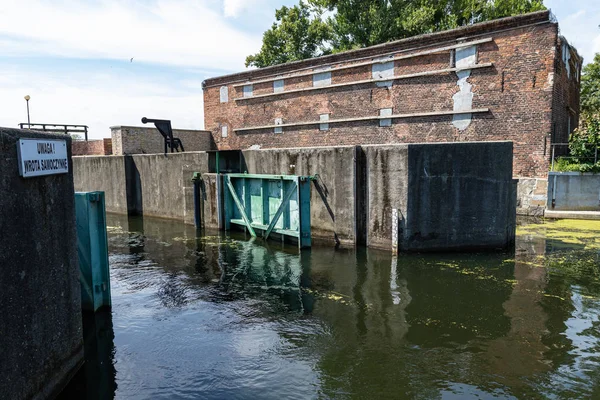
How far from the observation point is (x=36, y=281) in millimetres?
3695

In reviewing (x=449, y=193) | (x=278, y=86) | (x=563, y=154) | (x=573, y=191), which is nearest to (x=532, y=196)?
(x=573, y=191)

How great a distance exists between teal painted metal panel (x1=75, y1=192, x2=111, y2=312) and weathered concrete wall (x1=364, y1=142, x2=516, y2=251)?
5923 millimetres

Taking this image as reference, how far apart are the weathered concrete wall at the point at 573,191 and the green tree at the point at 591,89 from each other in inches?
651

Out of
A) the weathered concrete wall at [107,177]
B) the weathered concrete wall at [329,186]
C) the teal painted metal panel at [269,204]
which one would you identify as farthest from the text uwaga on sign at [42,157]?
the weathered concrete wall at [107,177]

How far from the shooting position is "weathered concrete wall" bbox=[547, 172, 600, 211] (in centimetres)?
1328

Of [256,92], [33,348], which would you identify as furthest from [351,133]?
[33,348]

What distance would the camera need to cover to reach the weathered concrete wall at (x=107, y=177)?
56.0 ft

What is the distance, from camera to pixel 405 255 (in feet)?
30.8

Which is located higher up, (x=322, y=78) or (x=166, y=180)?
(x=322, y=78)

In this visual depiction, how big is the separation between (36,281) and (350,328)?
3617mm

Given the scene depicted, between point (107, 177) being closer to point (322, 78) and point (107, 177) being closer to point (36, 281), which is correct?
point (322, 78)

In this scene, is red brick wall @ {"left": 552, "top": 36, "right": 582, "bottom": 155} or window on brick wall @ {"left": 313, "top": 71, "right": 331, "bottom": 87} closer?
red brick wall @ {"left": 552, "top": 36, "right": 582, "bottom": 155}

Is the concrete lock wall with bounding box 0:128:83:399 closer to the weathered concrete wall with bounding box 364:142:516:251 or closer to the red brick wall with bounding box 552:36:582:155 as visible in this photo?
the weathered concrete wall with bounding box 364:142:516:251

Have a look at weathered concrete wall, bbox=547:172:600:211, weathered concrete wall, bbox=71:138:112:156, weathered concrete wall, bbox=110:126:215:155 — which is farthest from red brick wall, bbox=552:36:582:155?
weathered concrete wall, bbox=71:138:112:156
